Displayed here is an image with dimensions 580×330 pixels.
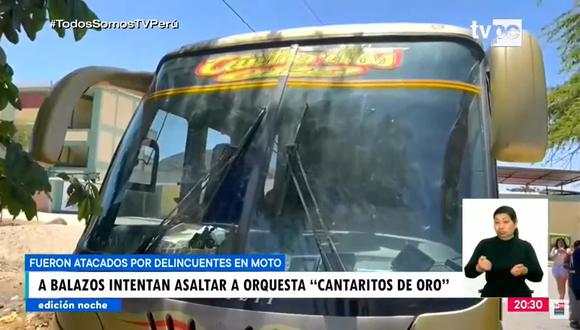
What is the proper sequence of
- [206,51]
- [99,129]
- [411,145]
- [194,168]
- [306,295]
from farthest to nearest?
[99,129], [206,51], [194,168], [411,145], [306,295]

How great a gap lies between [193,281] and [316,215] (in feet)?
1.92

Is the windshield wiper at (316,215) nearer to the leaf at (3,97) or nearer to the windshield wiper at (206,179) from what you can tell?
the windshield wiper at (206,179)

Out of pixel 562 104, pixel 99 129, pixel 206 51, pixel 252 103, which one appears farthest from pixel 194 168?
pixel 99 129

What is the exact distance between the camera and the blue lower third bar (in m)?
2.35

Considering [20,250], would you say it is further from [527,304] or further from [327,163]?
[527,304]

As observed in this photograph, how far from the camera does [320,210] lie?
241 centimetres

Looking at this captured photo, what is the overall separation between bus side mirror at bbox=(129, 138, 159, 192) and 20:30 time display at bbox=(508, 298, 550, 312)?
70.2 inches

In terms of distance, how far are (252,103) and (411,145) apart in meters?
0.77

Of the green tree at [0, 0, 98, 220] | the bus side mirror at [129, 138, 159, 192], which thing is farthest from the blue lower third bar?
the bus side mirror at [129, 138, 159, 192]

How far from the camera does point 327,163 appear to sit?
2.51 m

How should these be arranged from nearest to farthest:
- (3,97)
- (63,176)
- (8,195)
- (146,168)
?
(8,195), (3,97), (63,176), (146,168)

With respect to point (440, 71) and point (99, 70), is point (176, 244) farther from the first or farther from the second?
point (440, 71)

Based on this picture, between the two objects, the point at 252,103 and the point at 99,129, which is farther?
the point at 99,129

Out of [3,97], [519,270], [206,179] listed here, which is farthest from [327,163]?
[3,97]
